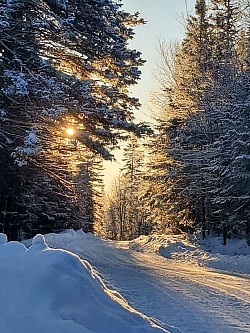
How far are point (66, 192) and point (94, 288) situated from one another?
40.4 feet

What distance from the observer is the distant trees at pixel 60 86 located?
12.1 m

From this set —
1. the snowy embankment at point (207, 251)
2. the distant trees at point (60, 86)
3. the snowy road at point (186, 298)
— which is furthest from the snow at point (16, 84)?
the snowy embankment at point (207, 251)

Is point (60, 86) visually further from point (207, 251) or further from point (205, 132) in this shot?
point (205, 132)

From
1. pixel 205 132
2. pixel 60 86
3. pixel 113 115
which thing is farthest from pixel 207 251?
pixel 60 86

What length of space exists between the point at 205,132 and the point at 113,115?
8821mm

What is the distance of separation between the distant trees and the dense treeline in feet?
10.2

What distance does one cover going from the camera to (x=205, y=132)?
22.0 meters

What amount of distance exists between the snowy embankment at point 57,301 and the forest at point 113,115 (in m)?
7.85

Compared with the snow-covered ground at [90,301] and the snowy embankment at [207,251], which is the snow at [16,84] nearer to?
the snow-covered ground at [90,301]

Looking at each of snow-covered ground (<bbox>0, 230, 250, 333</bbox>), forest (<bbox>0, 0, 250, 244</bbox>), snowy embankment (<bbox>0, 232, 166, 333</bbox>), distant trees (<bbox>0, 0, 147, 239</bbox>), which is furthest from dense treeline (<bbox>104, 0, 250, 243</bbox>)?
snowy embankment (<bbox>0, 232, 166, 333</bbox>)

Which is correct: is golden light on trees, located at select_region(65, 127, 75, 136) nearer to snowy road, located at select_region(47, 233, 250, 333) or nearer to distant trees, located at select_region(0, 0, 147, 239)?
distant trees, located at select_region(0, 0, 147, 239)

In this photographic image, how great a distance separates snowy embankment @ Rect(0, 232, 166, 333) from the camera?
339 cm

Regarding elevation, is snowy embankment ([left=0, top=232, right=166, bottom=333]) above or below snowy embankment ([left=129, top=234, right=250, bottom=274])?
above

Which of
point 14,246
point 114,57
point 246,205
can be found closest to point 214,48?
point 246,205
